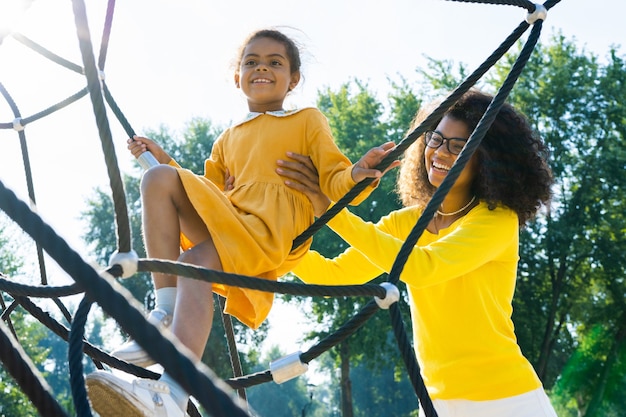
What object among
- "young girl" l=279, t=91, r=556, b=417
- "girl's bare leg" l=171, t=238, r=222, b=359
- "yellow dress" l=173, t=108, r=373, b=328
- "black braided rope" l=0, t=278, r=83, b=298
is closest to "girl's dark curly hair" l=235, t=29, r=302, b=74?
"yellow dress" l=173, t=108, r=373, b=328

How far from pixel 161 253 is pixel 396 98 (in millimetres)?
14893

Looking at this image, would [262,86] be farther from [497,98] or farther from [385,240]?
[497,98]

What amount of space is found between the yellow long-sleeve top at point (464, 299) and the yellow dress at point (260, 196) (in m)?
0.13

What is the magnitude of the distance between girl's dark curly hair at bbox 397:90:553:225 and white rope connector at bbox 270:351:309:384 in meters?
0.94

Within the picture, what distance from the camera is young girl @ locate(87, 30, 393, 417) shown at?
1.71m

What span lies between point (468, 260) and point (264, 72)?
2.58 feet

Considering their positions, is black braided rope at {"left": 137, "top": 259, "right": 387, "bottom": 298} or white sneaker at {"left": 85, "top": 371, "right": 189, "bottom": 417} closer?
black braided rope at {"left": 137, "top": 259, "right": 387, "bottom": 298}

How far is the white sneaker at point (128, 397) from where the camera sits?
4.83ft

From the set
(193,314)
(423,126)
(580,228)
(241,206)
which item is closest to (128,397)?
(193,314)

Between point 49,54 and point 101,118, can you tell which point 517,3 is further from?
point 49,54

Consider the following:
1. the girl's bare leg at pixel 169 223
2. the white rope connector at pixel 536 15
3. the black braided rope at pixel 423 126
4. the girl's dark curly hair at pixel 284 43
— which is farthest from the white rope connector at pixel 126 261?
the girl's dark curly hair at pixel 284 43

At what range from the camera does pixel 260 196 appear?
→ 2154 mm

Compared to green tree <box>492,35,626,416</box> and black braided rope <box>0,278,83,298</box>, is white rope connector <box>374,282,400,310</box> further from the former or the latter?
green tree <box>492,35,626,416</box>

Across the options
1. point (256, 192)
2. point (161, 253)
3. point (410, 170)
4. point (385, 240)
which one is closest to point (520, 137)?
point (410, 170)
